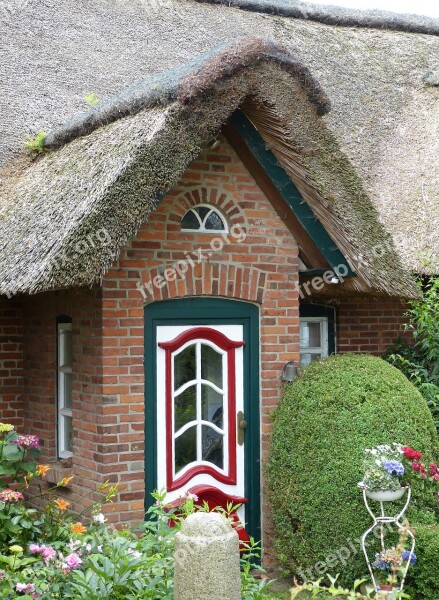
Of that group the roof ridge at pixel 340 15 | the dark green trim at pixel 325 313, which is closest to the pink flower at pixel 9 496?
the dark green trim at pixel 325 313

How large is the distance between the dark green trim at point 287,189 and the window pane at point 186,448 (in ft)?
6.19

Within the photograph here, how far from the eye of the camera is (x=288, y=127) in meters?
6.38

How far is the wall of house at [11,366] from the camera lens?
285 inches

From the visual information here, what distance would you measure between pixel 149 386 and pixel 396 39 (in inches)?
351

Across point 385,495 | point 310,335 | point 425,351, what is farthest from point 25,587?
point 425,351

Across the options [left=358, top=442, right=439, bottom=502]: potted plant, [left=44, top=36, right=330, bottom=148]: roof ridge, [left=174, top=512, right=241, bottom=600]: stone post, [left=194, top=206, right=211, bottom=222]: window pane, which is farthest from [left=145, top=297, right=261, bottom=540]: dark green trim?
[left=174, top=512, right=241, bottom=600]: stone post

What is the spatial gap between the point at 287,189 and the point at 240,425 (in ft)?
6.67

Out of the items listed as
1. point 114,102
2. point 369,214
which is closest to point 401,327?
point 369,214

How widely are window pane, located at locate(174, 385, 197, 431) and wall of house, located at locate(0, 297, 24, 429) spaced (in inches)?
68.7

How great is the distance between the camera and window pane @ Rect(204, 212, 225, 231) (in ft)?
21.7

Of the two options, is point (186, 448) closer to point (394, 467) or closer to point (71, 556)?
point (394, 467)

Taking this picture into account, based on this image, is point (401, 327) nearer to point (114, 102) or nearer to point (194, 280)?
point (194, 280)

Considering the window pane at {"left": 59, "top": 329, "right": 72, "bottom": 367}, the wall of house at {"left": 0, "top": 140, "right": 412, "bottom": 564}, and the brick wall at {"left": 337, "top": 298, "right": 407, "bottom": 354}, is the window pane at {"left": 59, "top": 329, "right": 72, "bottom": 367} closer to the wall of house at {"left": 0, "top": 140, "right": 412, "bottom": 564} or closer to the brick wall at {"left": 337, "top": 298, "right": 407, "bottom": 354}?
the wall of house at {"left": 0, "top": 140, "right": 412, "bottom": 564}

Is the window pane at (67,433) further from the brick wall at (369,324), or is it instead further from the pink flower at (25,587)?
the brick wall at (369,324)
